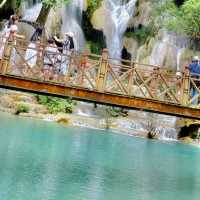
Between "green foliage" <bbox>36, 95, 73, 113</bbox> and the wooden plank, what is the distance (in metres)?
14.8

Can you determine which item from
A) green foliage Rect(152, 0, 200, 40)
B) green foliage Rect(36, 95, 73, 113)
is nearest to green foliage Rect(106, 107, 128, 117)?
green foliage Rect(36, 95, 73, 113)

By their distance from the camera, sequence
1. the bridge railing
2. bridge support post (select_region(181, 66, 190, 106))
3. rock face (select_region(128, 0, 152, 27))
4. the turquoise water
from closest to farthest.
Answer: the turquoise water
the bridge railing
bridge support post (select_region(181, 66, 190, 106))
rock face (select_region(128, 0, 152, 27))

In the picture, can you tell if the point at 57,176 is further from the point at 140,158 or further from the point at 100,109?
the point at 100,109

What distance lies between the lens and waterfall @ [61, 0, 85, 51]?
34.4 m

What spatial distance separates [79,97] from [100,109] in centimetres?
1722

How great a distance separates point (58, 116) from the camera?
1097 inches

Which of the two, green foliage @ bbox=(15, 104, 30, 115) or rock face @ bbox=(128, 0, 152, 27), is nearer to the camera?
green foliage @ bbox=(15, 104, 30, 115)

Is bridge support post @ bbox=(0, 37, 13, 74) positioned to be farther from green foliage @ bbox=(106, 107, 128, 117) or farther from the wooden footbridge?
green foliage @ bbox=(106, 107, 128, 117)

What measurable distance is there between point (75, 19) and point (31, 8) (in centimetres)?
316

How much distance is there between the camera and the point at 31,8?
34.3 metres

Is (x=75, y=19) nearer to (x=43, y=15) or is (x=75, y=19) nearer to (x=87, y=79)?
(x=43, y=15)

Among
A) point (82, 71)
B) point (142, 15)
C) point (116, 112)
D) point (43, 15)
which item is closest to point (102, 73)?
point (82, 71)

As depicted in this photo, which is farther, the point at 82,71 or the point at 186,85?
the point at 186,85

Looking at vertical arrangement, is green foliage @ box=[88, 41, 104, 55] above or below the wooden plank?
above
